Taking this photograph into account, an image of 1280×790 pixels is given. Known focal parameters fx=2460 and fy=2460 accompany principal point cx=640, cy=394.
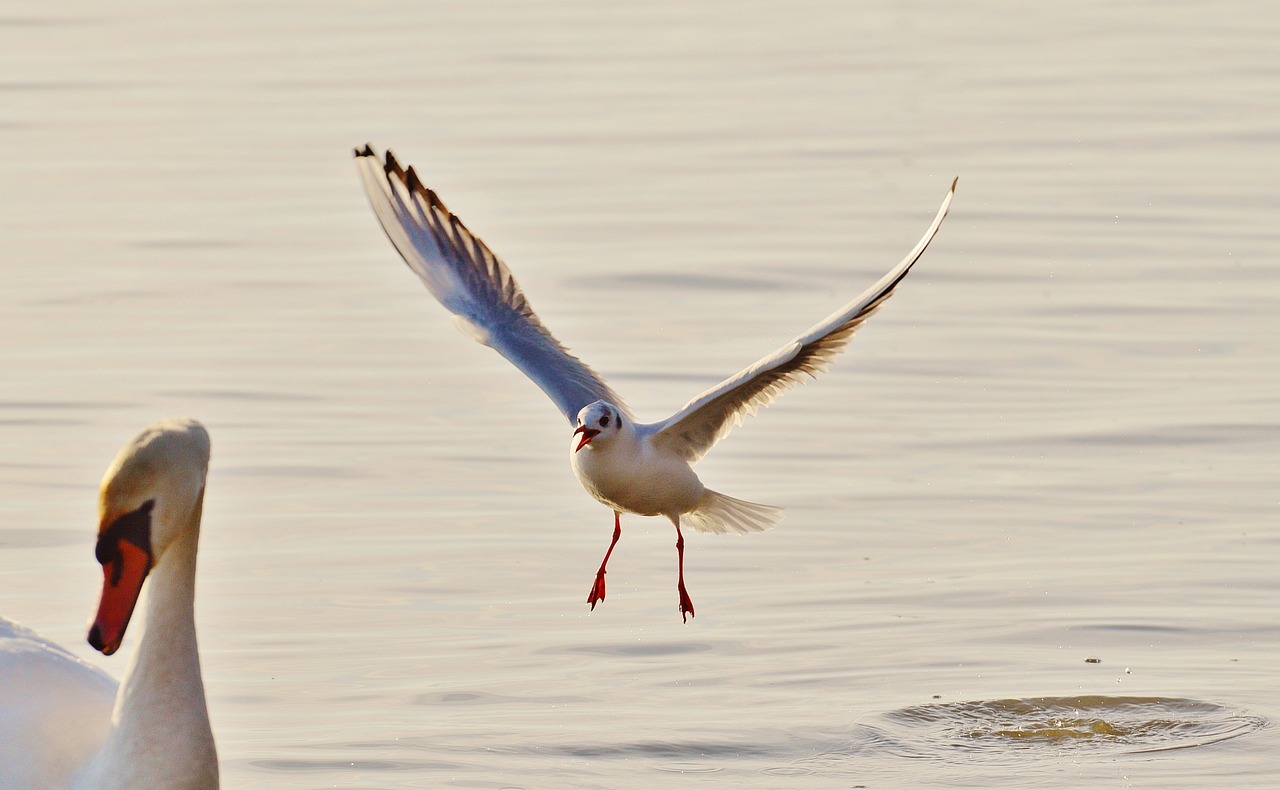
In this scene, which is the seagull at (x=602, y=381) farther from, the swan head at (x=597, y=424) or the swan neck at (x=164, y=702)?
the swan neck at (x=164, y=702)

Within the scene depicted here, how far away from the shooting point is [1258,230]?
16.7 metres

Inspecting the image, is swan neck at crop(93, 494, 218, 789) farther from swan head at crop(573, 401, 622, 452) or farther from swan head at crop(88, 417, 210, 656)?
swan head at crop(573, 401, 622, 452)

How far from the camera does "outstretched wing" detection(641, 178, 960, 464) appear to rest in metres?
8.89

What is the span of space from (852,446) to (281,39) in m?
16.7

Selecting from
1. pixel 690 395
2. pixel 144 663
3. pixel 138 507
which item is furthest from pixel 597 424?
pixel 138 507

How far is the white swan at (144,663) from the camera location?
18.9 ft

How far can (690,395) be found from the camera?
42.1ft

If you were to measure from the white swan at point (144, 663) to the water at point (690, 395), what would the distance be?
1494 mm

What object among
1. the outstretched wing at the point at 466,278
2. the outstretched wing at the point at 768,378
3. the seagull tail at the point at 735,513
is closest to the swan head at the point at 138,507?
the outstretched wing at the point at 768,378

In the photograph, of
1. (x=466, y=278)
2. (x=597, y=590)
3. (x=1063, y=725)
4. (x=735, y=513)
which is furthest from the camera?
(x=466, y=278)

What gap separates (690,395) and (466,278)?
195cm

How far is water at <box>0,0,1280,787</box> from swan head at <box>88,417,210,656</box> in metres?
2.14

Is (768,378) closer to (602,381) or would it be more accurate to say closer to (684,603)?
(684,603)

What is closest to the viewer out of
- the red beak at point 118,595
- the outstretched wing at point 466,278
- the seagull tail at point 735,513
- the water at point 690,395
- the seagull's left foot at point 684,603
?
the red beak at point 118,595
